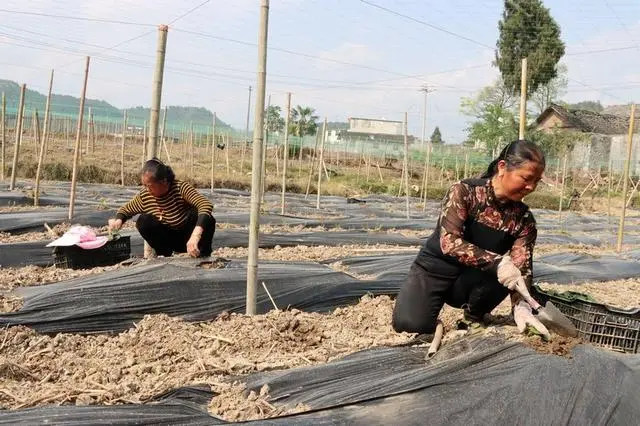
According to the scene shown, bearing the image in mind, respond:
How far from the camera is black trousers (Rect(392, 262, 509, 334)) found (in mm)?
3043

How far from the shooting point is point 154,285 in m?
3.80

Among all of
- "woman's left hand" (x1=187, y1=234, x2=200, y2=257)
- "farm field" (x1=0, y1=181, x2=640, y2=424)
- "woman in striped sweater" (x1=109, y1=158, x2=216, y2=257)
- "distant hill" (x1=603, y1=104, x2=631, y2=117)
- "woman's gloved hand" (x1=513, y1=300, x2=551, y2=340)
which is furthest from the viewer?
"distant hill" (x1=603, y1=104, x2=631, y2=117)

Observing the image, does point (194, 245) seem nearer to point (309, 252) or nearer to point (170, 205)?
point (170, 205)

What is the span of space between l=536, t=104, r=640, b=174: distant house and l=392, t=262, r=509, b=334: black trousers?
26495 millimetres

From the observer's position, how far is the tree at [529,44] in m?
31.3

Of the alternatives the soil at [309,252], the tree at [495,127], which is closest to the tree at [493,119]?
the tree at [495,127]

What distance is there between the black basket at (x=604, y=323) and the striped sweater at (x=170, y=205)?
2.32 metres

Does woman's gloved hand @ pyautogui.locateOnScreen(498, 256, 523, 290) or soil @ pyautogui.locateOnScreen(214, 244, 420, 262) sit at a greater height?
woman's gloved hand @ pyautogui.locateOnScreen(498, 256, 523, 290)

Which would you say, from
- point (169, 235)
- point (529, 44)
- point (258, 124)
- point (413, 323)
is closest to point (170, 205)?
point (169, 235)

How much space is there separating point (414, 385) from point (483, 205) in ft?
3.12

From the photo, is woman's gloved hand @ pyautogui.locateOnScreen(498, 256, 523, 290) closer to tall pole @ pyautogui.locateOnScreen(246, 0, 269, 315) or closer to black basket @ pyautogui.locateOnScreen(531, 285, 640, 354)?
black basket @ pyautogui.locateOnScreen(531, 285, 640, 354)

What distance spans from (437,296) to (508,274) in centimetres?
56

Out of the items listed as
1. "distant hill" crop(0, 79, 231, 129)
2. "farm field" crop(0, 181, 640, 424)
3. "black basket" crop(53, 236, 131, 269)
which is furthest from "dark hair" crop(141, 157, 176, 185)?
"distant hill" crop(0, 79, 231, 129)

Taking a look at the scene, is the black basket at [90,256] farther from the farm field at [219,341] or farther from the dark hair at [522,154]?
the dark hair at [522,154]
